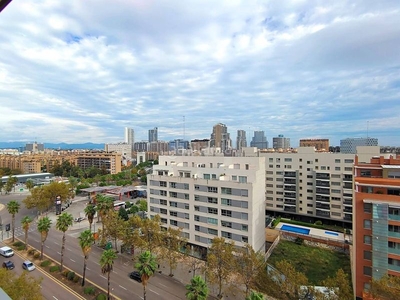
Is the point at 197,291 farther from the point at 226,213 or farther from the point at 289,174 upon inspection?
the point at 289,174

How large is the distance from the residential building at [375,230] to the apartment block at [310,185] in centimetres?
2226

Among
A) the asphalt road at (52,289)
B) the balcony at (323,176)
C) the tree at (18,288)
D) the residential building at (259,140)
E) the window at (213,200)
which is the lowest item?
the asphalt road at (52,289)

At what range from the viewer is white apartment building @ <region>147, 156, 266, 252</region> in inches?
1099

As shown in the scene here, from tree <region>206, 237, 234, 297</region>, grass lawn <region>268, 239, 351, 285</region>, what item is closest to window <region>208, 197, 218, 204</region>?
tree <region>206, 237, 234, 297</region>

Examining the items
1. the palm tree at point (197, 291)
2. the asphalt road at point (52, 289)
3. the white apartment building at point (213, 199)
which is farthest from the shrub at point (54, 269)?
the palm tree at point (197, 291)

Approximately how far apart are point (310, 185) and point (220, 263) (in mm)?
30559

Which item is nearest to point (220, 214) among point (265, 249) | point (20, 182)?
point (265, 249)

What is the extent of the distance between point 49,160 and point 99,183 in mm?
50646

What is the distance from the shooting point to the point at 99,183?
81500 mm

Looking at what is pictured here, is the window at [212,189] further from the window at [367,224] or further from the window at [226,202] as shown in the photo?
the window at [367,224]

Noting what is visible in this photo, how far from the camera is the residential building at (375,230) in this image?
65.0 feet

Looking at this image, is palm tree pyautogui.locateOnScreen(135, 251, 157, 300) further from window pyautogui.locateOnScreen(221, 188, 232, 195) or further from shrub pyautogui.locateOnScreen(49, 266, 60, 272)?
shrub pyautogui.locateOnScreen(49, 266, 60, 272)

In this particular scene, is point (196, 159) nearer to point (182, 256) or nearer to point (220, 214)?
point (220, 214)

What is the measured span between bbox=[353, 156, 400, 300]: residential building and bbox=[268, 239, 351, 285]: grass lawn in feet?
20.6
